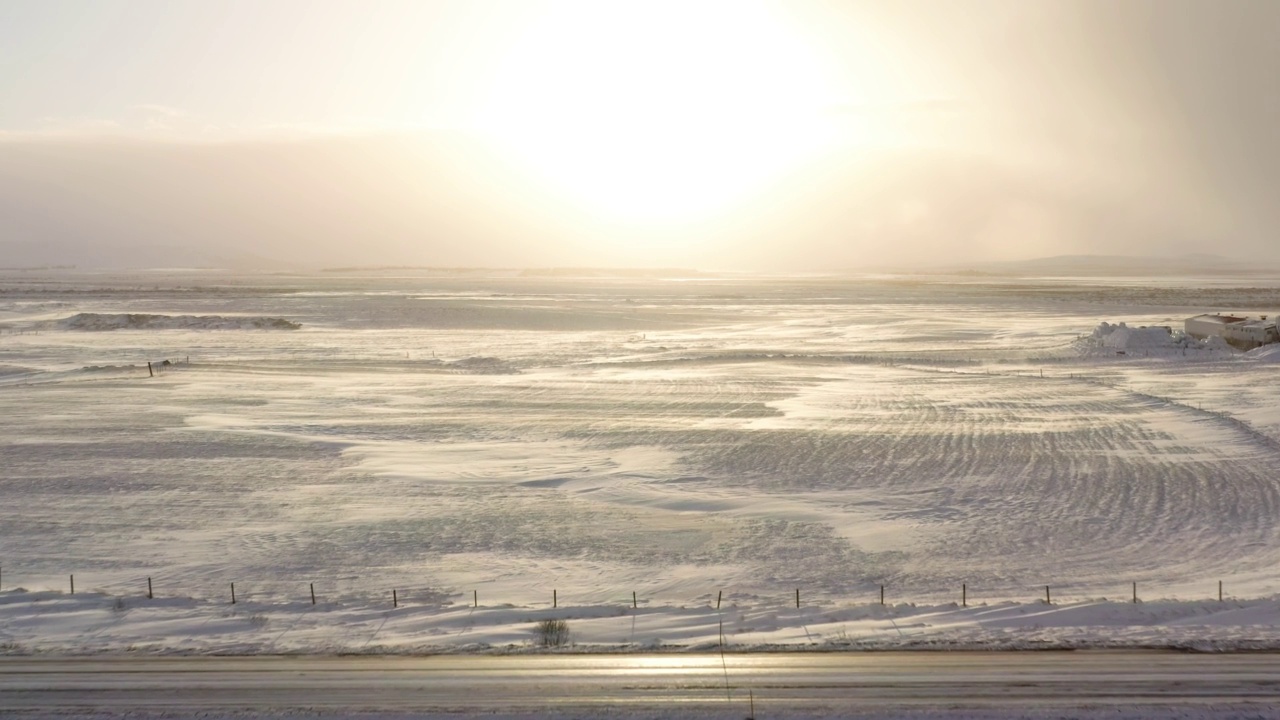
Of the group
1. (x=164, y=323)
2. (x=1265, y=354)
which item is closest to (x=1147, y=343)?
(x=1265, y=354)

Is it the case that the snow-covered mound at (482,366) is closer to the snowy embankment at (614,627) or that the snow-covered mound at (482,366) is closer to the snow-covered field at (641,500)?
the snow-covered field at (641,500)

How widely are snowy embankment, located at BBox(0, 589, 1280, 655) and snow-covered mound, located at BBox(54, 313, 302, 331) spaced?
64658 millimetres

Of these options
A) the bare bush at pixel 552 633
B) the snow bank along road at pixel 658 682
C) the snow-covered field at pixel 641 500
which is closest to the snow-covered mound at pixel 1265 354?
the snow-covered field at pixel 641 500

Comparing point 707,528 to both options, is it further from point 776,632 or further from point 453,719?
point 453,719

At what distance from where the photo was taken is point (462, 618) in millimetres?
18406

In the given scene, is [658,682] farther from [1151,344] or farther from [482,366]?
[1151,344]

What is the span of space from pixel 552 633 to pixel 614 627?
3.91 feet

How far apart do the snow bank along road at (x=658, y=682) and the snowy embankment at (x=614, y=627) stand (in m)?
0.50

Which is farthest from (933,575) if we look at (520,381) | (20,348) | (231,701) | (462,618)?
(20,348)

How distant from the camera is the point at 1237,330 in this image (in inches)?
2363

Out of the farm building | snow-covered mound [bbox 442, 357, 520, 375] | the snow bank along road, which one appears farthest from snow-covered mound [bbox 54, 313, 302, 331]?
the snow bank along road

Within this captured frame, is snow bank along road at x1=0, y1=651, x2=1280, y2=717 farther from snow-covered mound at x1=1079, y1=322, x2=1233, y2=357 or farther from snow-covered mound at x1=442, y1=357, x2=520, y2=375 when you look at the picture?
snow-covered mound at x1=1079, y1=322, x2=1233, y2=357

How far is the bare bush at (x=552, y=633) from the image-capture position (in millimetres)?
17016

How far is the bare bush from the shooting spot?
1702 centimetres
